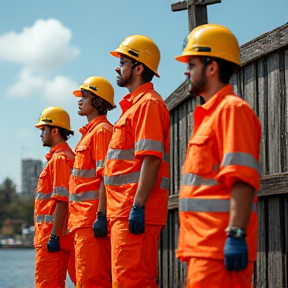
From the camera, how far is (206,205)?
188 inches

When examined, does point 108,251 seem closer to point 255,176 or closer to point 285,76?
point 285,76

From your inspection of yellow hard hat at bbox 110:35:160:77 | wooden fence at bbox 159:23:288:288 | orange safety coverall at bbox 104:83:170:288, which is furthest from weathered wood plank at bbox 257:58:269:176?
orange safety coverall at bbox 104:83:170:288

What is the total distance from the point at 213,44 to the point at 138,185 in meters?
1.45

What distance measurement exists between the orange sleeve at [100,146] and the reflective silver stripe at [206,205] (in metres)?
2.57

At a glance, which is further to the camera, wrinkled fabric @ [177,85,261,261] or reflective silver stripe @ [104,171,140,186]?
reflective silver stripe @ [104,171,140,186]

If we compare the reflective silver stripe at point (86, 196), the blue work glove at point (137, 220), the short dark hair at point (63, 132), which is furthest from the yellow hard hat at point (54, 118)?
the blue work glove at point (137, 220)

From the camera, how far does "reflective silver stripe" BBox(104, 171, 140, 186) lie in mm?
6391

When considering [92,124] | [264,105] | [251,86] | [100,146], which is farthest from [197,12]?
[100,146]

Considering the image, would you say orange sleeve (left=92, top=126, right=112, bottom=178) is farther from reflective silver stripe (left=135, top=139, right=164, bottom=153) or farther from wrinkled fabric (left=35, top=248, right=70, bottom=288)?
wrinkled fabric (left=35, top=248, right=70, bottom=288)

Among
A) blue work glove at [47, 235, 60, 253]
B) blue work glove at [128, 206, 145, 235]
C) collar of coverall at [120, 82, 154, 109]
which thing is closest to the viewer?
blue work glove at [128, 206, 145, 235]

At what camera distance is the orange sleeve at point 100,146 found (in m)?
7.44

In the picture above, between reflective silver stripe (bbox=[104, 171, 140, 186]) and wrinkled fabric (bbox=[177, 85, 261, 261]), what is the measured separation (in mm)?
1416

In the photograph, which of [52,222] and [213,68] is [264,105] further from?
[213,68]

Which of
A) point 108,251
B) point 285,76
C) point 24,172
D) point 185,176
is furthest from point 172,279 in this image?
point 24,172
